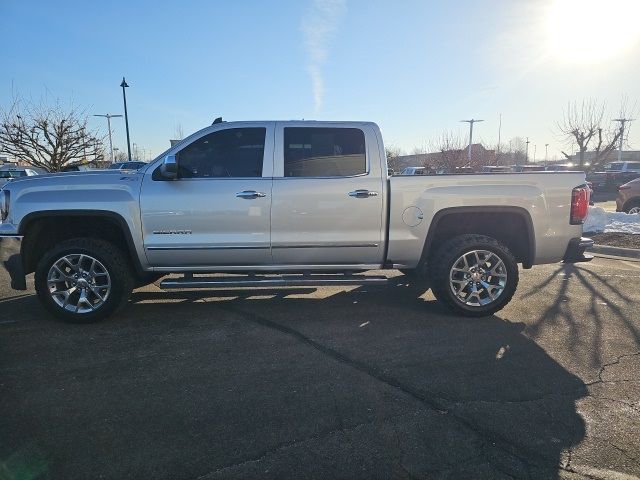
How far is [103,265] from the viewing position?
177 inches

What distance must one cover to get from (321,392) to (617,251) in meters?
7.93

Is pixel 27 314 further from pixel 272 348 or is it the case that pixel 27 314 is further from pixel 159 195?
pixel 272 348

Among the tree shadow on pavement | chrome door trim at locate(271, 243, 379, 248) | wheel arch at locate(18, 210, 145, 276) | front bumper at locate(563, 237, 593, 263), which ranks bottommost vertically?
the tree shadow on pavement

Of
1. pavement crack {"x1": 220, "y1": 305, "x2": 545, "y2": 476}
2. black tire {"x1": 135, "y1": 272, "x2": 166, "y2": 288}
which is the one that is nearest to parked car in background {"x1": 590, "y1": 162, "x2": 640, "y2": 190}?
pavement crack {"x1": 220, "y1": 305, "x2": 545, "y2": 476}

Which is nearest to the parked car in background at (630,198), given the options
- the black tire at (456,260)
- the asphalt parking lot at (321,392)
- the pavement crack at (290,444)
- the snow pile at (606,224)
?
the snow pile at (606,224)

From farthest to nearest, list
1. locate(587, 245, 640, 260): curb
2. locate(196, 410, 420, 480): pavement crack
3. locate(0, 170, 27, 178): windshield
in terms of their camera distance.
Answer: locate(0, 170, 27, 178): windshield
locate(587, 245, 640, 260): curb
locate(196, 410, 420, 480): pavement crack

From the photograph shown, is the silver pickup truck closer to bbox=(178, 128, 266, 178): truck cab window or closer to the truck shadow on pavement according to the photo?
bbox=(178, 128, 266, 178): truck cab window

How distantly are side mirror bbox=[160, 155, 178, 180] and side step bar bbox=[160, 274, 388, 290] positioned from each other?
1.11m

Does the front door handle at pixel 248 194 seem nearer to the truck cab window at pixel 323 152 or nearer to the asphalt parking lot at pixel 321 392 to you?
the truck cab window at pixel 323 152

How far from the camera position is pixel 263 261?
186 inches

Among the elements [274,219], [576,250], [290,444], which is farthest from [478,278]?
[290,444]

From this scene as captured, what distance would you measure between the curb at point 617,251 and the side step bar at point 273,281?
593 centimetres

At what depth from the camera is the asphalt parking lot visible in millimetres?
2438

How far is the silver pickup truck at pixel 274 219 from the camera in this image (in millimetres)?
4512
